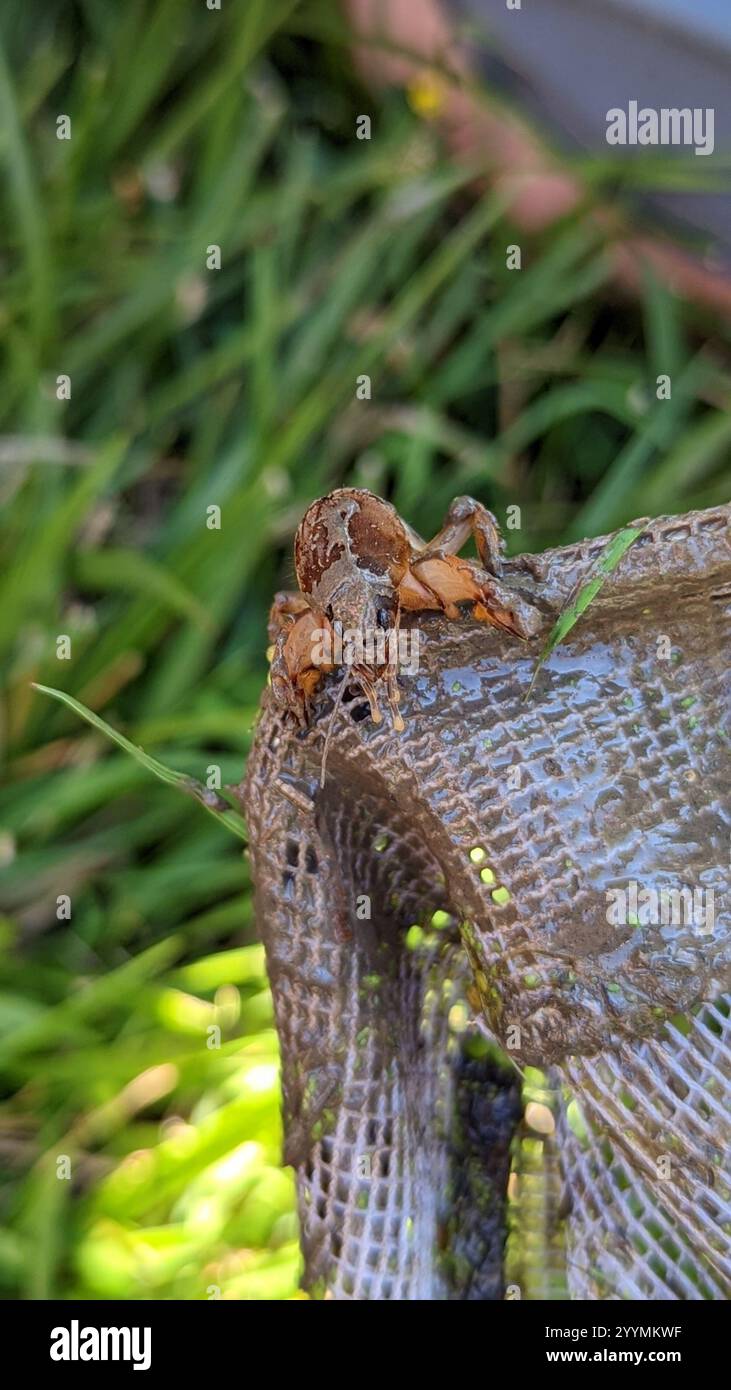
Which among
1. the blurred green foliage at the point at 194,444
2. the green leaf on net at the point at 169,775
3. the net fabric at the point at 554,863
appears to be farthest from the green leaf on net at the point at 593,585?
the blurred green foliage at the point at 194,444

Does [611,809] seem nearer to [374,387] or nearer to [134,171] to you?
[374,387]

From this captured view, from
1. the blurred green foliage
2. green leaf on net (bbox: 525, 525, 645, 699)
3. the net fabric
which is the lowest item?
the net fabric

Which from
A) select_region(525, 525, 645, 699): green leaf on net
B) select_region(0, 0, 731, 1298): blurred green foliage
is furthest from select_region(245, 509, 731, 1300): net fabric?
select_region(0, 0, 731, 1298): blurred green foliage

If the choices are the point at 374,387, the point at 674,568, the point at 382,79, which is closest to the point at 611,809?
the point at 674,568

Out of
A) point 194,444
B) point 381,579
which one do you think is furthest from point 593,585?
point 194,444

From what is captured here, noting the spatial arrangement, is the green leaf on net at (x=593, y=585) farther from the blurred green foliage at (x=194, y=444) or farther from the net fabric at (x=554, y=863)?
the blurred green foliage at (x=194, y=444)

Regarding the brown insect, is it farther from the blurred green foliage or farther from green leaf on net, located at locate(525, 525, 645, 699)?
the blurred green foliage

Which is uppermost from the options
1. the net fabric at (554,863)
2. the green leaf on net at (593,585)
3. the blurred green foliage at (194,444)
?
the blurred green foliage at (194,444)

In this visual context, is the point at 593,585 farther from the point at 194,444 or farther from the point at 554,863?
the point at 194,444
